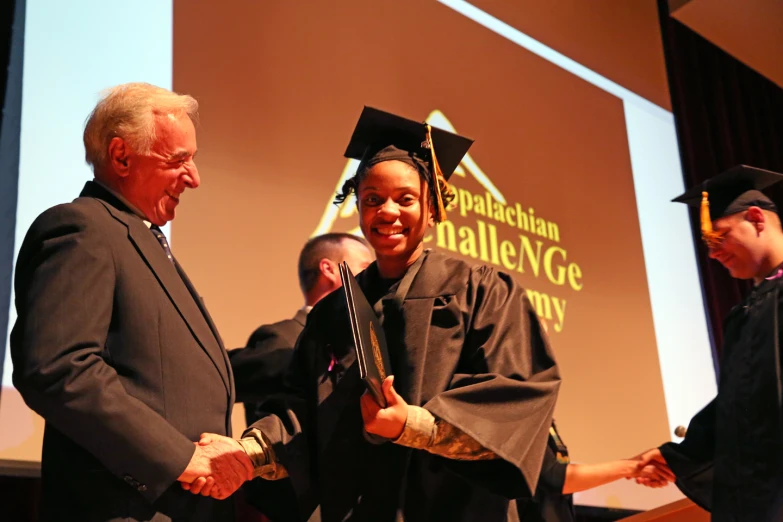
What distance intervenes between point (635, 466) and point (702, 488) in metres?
0.26

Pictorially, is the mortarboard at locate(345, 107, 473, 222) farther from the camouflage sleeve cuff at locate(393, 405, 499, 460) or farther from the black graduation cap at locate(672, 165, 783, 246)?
the black graduation cap at locate(672, 165, 783, 246)

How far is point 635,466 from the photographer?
3367mm

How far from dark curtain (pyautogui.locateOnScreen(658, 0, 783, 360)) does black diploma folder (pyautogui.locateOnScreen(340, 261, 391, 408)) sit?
519 centimetres

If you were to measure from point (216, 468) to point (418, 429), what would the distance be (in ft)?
1.60

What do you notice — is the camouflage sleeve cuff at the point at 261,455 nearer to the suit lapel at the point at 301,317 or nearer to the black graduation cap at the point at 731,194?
the suit lapel at the point at 301,317

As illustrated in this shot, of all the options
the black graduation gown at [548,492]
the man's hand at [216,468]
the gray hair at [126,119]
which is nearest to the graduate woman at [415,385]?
the man's hand at [216,468]

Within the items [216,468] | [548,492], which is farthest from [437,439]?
[548,492]

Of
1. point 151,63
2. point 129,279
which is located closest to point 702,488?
point 129,279

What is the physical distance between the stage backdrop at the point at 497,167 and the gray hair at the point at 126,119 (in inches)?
39.3

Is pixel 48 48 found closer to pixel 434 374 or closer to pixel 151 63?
pixel 151 63

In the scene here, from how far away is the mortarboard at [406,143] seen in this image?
7.54 ft

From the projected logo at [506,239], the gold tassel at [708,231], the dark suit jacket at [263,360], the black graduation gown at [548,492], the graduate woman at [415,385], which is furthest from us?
the projected logo at [506,239]

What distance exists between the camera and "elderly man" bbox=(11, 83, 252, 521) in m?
1.77

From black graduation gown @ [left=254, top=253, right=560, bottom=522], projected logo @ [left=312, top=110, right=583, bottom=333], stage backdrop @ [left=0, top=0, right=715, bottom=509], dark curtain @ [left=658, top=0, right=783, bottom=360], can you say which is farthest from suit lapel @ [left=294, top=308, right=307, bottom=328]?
dark curtain @ [left=658, top=0, right=783, bottom=360]
